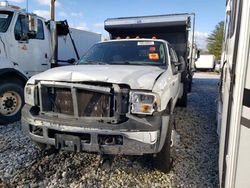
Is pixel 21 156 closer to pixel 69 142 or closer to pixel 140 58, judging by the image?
pixel 69 142

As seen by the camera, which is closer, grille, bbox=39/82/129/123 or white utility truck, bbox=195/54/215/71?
grille, bbox=39/82/129/123

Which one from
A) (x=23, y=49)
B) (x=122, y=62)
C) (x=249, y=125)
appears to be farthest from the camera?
(x=23, y=49)

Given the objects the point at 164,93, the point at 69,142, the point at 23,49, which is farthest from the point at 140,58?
the point at 23,49

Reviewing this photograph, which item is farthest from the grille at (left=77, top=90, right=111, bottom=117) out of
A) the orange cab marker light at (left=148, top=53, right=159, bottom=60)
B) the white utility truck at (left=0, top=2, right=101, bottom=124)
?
the white utility truck at (left=0, top=2, right=101, bottom=124)

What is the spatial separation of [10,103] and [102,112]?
3.57m

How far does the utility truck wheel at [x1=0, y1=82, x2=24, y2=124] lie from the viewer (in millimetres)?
5602

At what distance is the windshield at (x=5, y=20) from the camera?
580 cm

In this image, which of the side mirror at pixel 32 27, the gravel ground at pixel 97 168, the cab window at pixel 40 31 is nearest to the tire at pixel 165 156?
the gravel ground at pixel 97 168

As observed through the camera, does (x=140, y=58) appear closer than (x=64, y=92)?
No

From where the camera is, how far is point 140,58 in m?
4.43

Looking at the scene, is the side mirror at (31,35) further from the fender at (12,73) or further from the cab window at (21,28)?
the fender at (12,73)

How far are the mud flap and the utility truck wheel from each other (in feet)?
10.1

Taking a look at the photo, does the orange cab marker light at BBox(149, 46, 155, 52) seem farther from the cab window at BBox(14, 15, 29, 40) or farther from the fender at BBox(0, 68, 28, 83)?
the cab window at BBox(14, 15, 29, 40)

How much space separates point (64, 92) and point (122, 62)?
1436 millimetres
